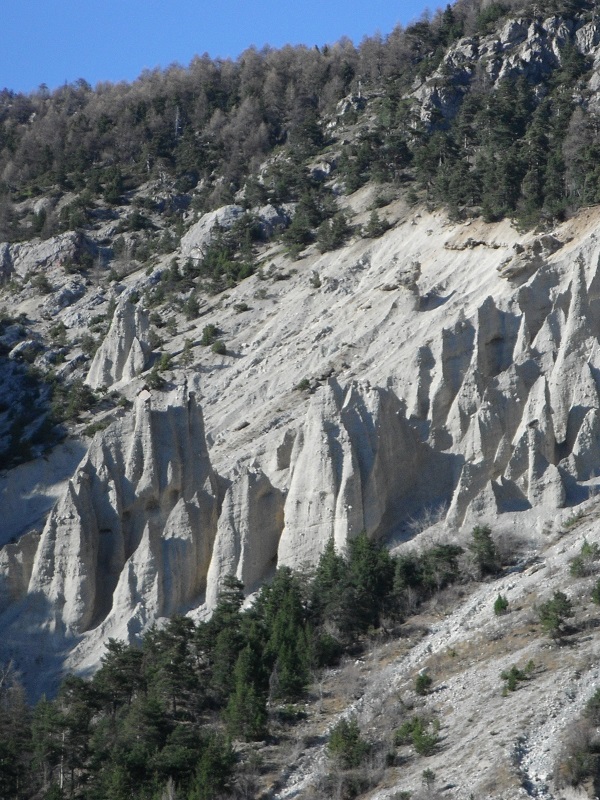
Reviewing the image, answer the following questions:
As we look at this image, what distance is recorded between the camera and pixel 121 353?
57625 millimetres

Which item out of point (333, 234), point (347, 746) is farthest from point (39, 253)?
point (347, 746)

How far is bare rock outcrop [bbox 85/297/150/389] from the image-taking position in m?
57.2

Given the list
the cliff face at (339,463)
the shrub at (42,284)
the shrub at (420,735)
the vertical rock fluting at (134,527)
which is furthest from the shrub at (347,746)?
the shrub at (42,284)

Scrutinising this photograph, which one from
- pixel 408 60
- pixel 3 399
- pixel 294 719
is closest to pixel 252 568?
pixel 294 719

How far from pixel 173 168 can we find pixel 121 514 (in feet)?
134

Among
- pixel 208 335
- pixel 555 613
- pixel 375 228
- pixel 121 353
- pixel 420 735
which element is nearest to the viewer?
pixel 420 735

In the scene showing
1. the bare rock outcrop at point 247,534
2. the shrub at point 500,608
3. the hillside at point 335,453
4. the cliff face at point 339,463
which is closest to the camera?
the hillside at point 335,453

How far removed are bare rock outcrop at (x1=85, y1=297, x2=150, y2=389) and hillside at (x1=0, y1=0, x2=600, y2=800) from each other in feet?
0.42

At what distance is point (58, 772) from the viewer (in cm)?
3562

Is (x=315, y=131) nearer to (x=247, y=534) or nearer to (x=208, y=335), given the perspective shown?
(x=208, y=335)

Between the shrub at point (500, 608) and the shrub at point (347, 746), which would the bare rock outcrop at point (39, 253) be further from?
the shrub at point (347, 746)

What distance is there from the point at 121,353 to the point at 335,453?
17.4 m

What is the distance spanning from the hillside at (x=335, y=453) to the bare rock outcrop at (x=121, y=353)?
0.13 m

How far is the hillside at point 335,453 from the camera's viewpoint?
3341 cm
